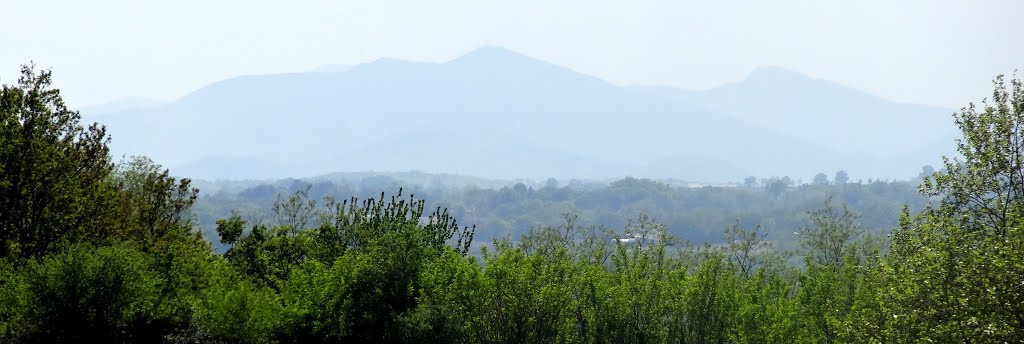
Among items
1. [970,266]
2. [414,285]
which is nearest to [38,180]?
[414,285]

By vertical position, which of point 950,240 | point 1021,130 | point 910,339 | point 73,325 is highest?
point 1021,130

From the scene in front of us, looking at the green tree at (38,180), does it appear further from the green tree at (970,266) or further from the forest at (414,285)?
the green tree at (970,266)

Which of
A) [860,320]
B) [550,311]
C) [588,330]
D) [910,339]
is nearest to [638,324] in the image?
[588,330]

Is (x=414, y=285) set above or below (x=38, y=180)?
below

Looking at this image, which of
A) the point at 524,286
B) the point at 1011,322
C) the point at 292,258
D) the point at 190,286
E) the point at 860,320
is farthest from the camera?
the point at 292,258

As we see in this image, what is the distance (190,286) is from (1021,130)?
37320 millimetres

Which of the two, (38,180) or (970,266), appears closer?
(970,266)

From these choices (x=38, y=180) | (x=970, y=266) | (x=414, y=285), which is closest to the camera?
(x=970, y=266)

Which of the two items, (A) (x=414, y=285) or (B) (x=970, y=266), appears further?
(A) (x=414, y=285)

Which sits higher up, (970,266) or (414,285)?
(970,266)

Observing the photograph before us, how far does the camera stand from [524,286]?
28688 millimetres

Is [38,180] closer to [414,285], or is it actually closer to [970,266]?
[414,285]

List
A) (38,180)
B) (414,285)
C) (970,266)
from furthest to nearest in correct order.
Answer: (38,180)
(414,285)
(970,266)

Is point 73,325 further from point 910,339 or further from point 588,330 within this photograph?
point 910,339
